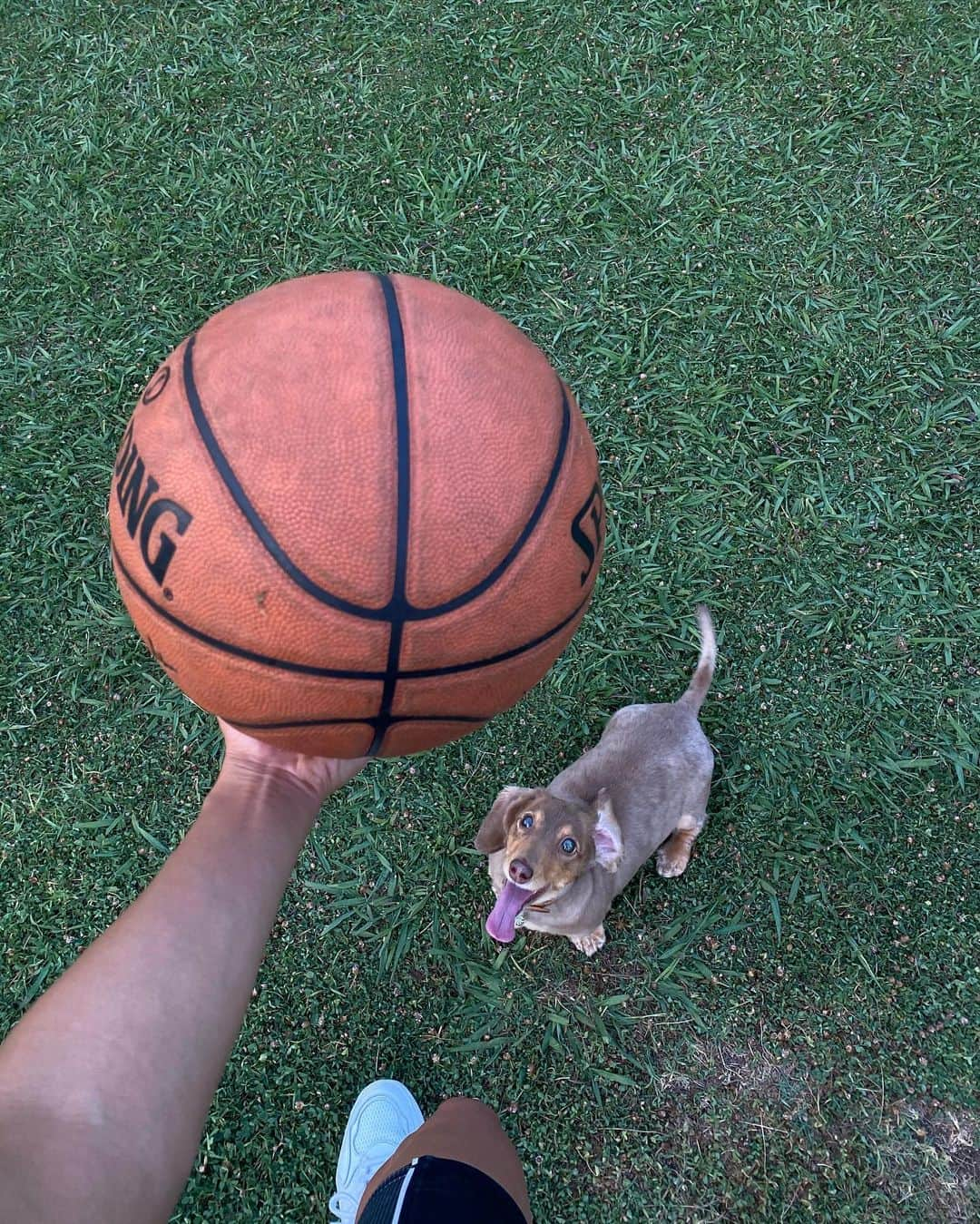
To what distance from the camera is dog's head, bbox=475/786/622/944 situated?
2992 mm

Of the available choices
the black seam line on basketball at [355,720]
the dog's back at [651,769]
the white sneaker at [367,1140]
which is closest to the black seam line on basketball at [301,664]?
the black seam line on basketball at [355,720]

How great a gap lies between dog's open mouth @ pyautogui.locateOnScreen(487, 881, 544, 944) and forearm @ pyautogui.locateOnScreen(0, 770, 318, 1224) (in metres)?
1.08

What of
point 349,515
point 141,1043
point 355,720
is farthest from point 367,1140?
point 349,515

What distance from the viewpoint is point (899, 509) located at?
13.1ft

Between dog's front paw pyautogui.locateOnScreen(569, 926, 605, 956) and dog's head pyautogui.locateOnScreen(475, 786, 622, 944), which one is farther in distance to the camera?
dog's front paw pyautogui.locateOnScreen(569, 926, 605, 956)

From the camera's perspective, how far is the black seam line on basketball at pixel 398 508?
1.90 meters

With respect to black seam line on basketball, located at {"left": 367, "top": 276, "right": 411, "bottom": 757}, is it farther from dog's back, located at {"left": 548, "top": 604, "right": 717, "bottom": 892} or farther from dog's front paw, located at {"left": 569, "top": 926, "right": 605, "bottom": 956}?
dog's front paw, located at {"left": 569, "top": 926, "right": 605, "bottom": 956}

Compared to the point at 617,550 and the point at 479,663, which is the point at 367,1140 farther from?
the point at 617,550

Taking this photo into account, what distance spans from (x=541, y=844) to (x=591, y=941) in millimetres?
699

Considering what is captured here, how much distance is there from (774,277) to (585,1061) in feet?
12.2

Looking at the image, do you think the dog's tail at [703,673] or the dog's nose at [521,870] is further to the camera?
the dog's tail at [703,673]

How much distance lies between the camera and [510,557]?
2.02 metres

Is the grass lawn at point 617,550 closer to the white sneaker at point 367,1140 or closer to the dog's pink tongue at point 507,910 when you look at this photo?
the white sneaker at point 367,1140

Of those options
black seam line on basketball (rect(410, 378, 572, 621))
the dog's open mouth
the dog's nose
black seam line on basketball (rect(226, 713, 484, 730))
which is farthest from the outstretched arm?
the dog's open mouth
